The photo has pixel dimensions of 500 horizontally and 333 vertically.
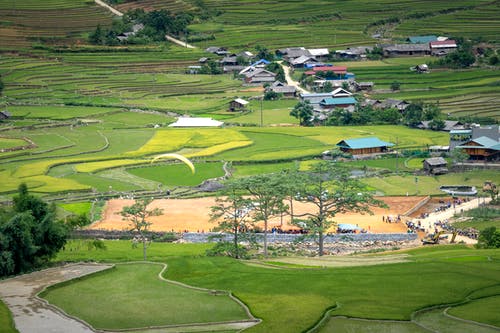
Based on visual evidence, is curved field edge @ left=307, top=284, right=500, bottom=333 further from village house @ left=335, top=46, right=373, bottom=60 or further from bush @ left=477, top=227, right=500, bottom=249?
village house @ left=335, top=46, right=373, bottom=60

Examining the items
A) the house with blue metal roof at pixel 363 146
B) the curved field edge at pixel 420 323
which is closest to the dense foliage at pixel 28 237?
the curved field edge at pixel 420 323

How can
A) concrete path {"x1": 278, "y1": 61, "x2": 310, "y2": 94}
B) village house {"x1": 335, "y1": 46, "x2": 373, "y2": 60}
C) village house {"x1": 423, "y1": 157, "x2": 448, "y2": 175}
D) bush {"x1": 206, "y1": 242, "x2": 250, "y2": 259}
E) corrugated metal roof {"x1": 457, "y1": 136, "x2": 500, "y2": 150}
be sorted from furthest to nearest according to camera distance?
1. village house {"x1": 335, "y1": 46, "x2": 373, "y2": 60}
2. concrete path {"x1": 278, "y1": 61, "x2": 310, "y2": 94}
3. corrugated metal roof {"x1": 457, "y1": 136, "x2": 500, "y2": 150}
4. village house {"x1": 423, "y1": 157, "x2": 448, "y2": 175}
5. bush {"x1": 206, "y1": 242, "x2": 250, "y2": 259}

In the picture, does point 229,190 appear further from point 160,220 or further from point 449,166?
point 449,166

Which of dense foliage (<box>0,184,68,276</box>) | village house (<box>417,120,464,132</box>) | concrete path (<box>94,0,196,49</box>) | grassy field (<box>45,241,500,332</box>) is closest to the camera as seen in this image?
grassy field (<box>45,241,500,332</box>)

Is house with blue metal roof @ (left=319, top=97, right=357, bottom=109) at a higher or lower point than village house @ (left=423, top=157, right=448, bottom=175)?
higher

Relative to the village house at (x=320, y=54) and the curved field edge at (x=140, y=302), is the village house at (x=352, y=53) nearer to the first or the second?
the village house at (x=320, y=54)

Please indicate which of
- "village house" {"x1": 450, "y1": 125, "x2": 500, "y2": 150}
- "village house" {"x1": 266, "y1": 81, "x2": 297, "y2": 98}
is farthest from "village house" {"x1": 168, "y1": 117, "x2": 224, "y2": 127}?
"village house" {"x1": 450, "y1": 125, "x2": 500, "y2": 150}

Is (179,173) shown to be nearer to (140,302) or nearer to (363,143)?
(363,143)

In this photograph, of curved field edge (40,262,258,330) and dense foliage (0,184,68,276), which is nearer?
curved field edge (40,262,258,330)
